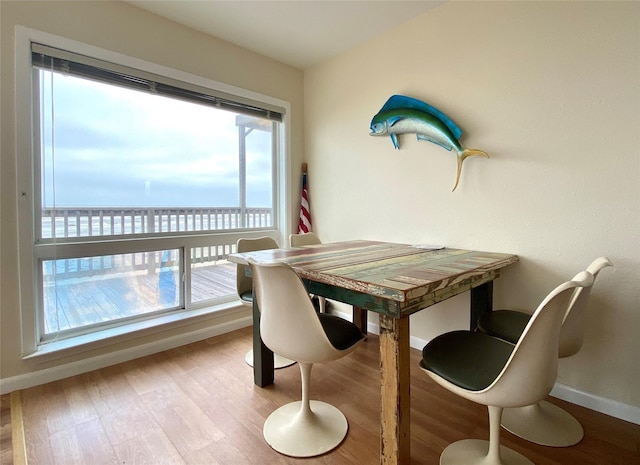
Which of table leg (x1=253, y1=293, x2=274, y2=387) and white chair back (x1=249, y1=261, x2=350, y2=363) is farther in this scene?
table leg (x1=253, y1=293, x2=274, y2=387)

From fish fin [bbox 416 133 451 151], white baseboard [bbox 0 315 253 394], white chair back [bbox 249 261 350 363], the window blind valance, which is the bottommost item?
white baseboard [bbox 0 315 253 394]

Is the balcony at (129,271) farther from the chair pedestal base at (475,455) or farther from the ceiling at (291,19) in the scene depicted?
the chair pedestal base at (475,455)

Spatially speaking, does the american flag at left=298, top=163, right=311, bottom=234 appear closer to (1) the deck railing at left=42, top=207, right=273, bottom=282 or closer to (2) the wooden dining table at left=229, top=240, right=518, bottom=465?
(1) the deck railing at left=42, top=207, right=273, bottom=282

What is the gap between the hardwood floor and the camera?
130cm

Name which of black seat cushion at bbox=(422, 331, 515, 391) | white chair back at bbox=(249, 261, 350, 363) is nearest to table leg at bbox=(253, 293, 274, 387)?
white chair back at bbox=(249, 261, 350, 363)

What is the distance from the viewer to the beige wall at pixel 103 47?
1714 mm

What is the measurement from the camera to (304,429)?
142 centimetres

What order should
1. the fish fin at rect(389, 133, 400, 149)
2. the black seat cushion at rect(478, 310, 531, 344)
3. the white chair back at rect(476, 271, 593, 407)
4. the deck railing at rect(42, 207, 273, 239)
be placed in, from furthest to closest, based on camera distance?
the fish fin at rect(389, 133, 400, 149), the deck railing at rect(42, 207, 273, 239), the black seat cushion at rect(478, 310, 531, 344), the white chair back at rect(476, 271, 593, 407)

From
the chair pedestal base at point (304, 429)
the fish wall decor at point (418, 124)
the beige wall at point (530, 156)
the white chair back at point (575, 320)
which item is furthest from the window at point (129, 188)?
the white chair back at point (575, 320)

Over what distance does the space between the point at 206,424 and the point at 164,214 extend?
156 cm

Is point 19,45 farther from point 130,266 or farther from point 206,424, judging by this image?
point 206,424

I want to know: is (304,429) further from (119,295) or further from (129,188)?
(129,188)

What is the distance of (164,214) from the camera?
2.39 m

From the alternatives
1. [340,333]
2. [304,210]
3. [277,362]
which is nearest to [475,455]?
[340,333]
